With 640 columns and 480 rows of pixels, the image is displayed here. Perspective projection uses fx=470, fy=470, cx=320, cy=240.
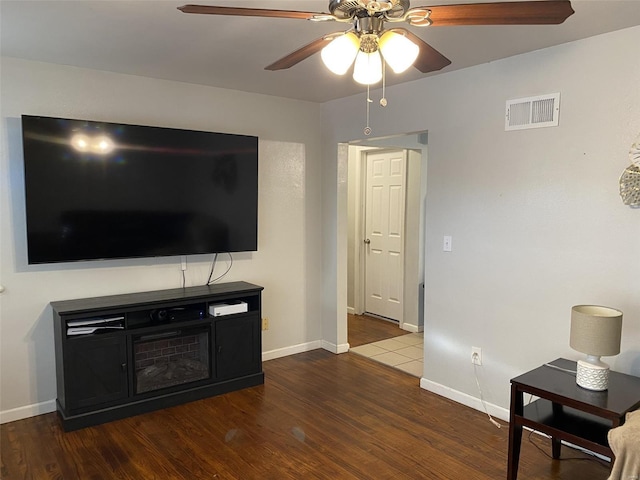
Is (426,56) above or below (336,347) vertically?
above

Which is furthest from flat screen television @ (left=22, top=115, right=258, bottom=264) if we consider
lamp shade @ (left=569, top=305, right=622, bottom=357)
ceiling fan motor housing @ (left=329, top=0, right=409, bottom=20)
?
lamp shade @ (left=569, top=305, right=622, bottom=357)

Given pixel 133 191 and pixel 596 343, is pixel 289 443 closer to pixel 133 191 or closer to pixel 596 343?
pixel 596 343

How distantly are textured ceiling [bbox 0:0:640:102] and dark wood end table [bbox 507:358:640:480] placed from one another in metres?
1.73

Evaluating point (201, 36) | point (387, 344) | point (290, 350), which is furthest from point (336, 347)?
point (201, 36)

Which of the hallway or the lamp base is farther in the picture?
the hallway

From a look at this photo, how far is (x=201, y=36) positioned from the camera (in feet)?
8.46

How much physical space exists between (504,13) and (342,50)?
54 centimetres

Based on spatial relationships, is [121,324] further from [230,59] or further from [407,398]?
[407,398]

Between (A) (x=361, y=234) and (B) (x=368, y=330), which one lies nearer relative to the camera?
(B) (x=368, y=330)

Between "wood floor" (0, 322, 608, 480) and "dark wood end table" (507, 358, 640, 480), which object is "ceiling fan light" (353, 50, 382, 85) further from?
"wood floor" (0, 322, 608, 480)

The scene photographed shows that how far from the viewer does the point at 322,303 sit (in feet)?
15.2

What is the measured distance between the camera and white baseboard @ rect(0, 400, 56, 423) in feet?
10.2

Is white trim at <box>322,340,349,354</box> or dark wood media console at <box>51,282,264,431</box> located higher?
dark wood media console at <box>51,282,264,431</box>

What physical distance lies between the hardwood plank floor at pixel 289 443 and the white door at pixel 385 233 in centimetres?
205
